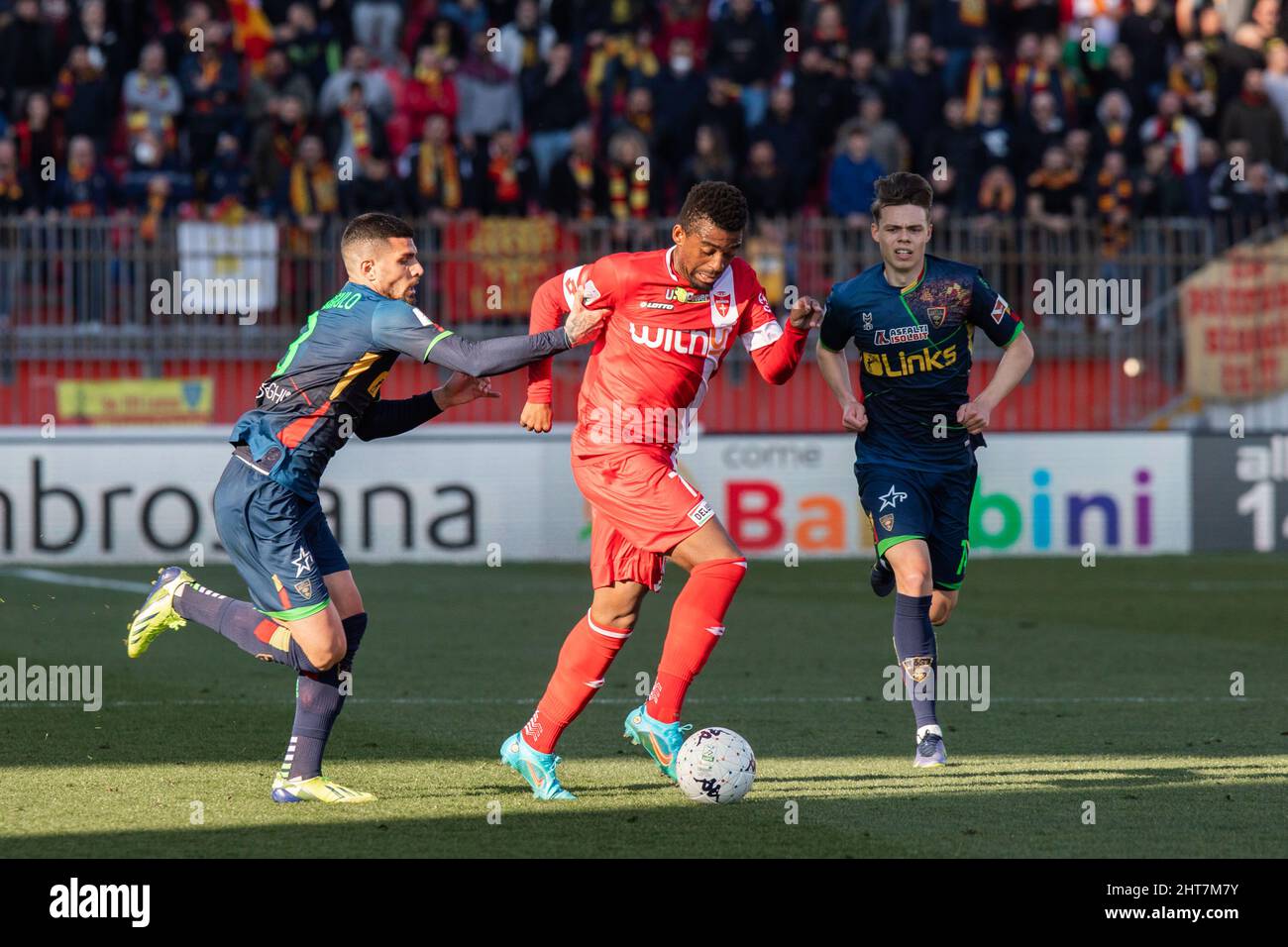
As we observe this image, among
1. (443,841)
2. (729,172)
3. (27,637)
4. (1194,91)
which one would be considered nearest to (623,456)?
(443,841)

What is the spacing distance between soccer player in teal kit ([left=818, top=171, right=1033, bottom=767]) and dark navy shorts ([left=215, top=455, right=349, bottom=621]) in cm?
224

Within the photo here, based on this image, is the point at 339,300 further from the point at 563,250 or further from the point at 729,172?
the point at 729,172

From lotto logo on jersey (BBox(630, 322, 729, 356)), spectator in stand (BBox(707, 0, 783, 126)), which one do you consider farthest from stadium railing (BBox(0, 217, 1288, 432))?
lotto logo on jersey (BBox(630, 322, 729, 356))

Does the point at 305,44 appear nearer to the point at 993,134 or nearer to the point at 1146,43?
the point at 993,134

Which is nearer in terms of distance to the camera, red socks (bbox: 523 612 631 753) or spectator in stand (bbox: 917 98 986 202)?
red socks (bbox: 523 612 631 753)

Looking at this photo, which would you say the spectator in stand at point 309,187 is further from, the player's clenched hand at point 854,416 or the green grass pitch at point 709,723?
the player's clenched hand at point 854,416

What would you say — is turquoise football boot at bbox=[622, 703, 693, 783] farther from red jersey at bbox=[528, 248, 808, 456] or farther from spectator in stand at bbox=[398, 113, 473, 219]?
spectator in stand at bbox=[398, 113, 473, 219]

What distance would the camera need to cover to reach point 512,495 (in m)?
17.2

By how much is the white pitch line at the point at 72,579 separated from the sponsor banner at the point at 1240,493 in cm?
914

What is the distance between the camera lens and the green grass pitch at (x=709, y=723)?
5770 millimetres

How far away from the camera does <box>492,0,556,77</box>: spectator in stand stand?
19.7 metres

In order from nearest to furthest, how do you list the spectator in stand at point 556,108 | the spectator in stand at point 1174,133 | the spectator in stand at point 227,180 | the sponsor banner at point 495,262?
the sponsor banner at point 495,262, the spectator in stand at point 227,180, the spectator in stand at point 556,108, the spectator in stand at point 1174,133

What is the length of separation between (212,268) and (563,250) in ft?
10.0

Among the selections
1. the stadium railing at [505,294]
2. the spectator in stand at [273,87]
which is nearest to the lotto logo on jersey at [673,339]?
the stadium railing at [505,294]
